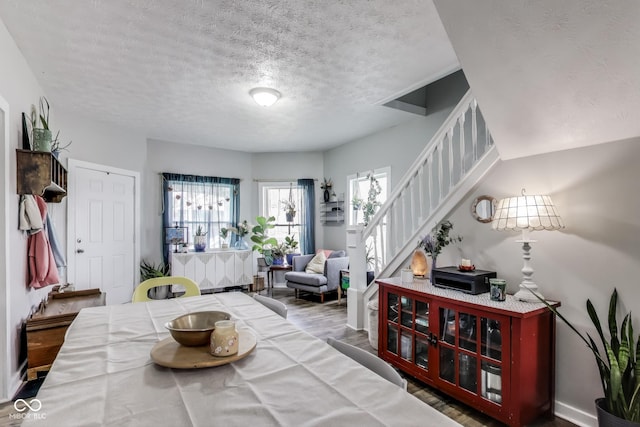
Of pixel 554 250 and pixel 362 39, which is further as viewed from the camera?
pixel 362 39

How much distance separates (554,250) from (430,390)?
1.30 meters

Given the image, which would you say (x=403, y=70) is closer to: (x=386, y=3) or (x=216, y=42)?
(x=386, y=3)

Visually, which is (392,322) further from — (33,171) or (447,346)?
(33,171)

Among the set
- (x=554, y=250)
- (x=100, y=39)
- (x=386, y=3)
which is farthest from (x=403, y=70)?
(x=100, y=39)

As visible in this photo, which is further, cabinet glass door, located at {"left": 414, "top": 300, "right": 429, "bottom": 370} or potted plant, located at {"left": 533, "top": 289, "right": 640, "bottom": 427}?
cabinet glass door, located at {"left": 414, "top": 300, "right": 429, "bottom": 370}

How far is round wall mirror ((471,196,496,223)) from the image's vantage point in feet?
8.14

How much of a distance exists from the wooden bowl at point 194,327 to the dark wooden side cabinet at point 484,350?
1580mm

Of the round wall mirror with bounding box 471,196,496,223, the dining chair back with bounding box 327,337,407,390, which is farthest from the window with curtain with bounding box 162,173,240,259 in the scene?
the dining chair back with bounding box 327,337,407,390

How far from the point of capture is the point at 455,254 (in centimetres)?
276

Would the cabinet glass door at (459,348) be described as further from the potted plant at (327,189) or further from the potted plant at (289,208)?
the potted plant at (289,208)

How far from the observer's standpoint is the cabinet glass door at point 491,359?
1.98 meters

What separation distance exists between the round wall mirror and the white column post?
126cm

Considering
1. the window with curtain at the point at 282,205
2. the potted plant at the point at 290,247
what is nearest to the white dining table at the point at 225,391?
the potted plant at the point at 290,247

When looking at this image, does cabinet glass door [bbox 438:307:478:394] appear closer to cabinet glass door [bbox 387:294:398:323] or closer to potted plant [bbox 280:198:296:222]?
cabinet glass door [bbox 387:294:398:323]
